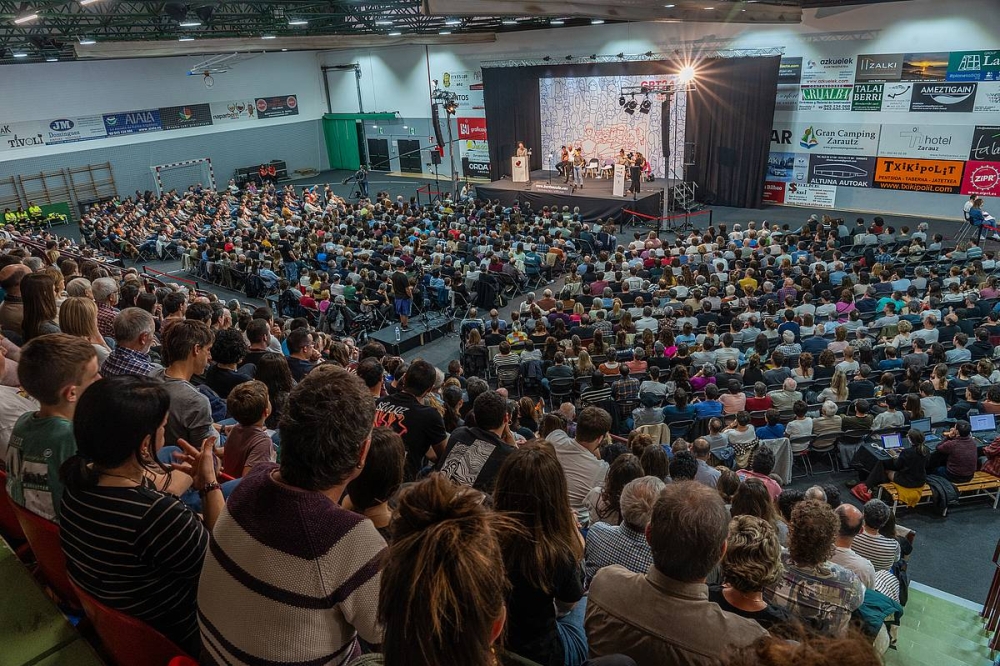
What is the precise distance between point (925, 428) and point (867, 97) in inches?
497

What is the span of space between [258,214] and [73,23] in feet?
21.8

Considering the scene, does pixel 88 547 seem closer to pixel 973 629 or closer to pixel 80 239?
pixel 973 629

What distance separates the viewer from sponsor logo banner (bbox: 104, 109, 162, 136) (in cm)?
2398

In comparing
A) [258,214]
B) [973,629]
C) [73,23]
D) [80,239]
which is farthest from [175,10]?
[973,629]

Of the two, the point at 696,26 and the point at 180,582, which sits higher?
the point at 696,26

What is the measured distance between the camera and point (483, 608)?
120 centimetres

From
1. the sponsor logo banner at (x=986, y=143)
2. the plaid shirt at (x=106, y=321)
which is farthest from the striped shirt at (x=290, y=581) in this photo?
the sponsor logo banner at (x=986, y=143)

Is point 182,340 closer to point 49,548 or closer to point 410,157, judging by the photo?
point 49,548

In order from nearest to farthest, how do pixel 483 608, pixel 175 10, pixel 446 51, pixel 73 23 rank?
pixel 483 608 → pixel 175 10 → pixel 73 23 → pixel 446 51

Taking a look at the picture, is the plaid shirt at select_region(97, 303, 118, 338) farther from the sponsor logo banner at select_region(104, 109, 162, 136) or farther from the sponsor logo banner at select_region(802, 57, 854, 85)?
the sponsor logo banner at select_region(104, 109, 162, 136)

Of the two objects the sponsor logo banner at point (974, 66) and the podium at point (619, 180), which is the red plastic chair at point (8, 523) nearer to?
the podium at point (619, 180)

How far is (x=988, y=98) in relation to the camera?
1438cm

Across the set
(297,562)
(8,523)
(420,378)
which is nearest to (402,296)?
(420,378)

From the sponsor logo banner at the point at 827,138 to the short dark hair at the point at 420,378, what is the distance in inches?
640
